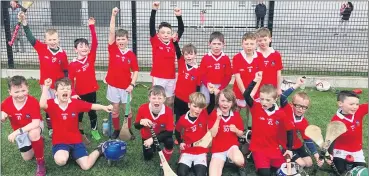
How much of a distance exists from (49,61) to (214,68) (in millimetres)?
2195

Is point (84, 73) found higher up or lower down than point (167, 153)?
higher up

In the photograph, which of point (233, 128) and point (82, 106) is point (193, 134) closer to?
point (233, 128)

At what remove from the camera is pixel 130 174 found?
4.09 meters

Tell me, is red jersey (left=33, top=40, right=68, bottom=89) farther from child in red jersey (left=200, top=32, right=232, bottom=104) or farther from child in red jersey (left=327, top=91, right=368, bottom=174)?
child in red jersey (left=327, top=91, right=368, bottom=174)

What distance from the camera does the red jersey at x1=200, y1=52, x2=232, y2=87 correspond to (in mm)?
4766

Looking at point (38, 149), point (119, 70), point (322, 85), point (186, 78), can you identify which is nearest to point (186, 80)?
point (186, 78)

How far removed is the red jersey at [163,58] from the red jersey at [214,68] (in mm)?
506

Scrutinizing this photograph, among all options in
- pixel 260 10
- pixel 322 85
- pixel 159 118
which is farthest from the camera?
pixel 260 10

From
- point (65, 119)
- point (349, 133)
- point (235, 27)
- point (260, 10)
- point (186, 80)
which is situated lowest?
point (349, 133)

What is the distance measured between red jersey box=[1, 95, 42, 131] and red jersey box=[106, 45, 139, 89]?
3.77ft

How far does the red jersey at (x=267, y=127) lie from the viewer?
158 inches

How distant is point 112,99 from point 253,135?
6.48ft

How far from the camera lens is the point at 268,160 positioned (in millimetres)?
4008

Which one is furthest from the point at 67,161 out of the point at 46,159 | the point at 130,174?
the point at 130,174
